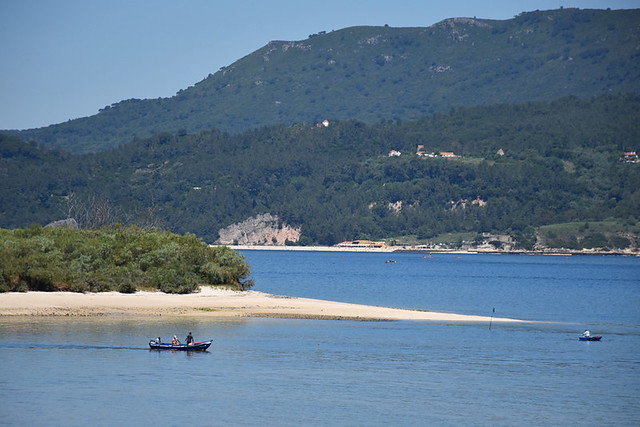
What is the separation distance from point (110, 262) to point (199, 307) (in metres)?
8.78

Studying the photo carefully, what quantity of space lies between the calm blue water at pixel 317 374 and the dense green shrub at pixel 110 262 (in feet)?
23.9

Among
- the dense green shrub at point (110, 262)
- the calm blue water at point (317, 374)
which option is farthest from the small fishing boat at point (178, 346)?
the dense green shrub at point (110, 262)

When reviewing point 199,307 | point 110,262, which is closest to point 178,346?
point 199,307

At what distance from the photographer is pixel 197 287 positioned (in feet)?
215

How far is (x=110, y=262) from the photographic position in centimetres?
6569

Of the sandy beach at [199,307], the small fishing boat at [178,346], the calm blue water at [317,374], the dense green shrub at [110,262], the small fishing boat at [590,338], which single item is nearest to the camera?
the calm blue water at [317,374]

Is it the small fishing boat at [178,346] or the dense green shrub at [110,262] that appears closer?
the small fishing boat at [178,346]

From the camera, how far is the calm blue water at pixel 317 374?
32.6 metres

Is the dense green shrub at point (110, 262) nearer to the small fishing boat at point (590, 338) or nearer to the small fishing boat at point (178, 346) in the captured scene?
the small fishing boat at point (178, 346)

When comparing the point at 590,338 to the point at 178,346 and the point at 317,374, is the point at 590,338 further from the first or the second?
the point at 178,346

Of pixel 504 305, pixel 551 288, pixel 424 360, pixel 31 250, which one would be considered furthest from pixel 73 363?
pixel 551 288

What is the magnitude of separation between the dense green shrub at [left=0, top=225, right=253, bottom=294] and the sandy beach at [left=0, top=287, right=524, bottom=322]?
1228 mm

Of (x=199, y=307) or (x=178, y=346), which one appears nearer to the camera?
(x=178, y=346)

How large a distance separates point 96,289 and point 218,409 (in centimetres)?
3033
